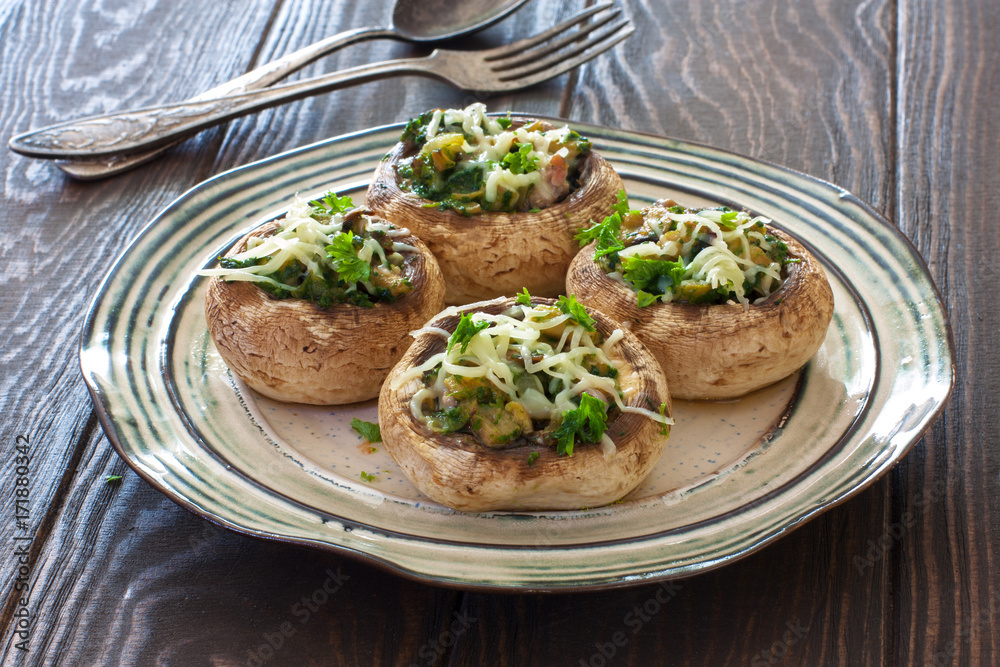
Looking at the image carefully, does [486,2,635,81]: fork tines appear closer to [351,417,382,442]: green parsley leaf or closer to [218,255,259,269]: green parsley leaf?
[218,255,259,269]: green parsley leaf

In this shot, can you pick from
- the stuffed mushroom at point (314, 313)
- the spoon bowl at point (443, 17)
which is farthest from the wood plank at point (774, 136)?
the stuffed mushroom at point (314, 313)

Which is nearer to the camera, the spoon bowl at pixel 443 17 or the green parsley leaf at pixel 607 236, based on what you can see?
the green parsley leaf at pixel 607 236

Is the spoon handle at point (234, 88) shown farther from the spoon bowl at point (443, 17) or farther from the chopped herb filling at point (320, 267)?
the chopped herb filling at point (320, 267)

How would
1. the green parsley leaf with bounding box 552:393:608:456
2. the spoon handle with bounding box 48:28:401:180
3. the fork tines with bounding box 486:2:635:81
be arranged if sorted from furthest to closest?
the fork tines with bounding box 486:2:635:81 < the spoon handle with bounding box 48:28:401:180 < the green parsley leaf with bounding box 552:393:608:456

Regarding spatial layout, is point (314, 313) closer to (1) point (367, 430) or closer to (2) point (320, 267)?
(2) point (320, 267)

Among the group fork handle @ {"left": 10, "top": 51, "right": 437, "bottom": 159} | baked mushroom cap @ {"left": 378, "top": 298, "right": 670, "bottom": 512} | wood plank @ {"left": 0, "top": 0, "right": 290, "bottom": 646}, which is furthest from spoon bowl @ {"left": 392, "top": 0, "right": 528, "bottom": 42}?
baked mushroom cap @ {"left": 378, "top": 298, "right": 670, "bottom": 512}

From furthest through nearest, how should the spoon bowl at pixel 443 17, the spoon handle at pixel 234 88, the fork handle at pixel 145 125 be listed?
the spoon bowl at pixel 443 17, the spoon handle at pixel 234 88, the fork handle at pixel 145 125
